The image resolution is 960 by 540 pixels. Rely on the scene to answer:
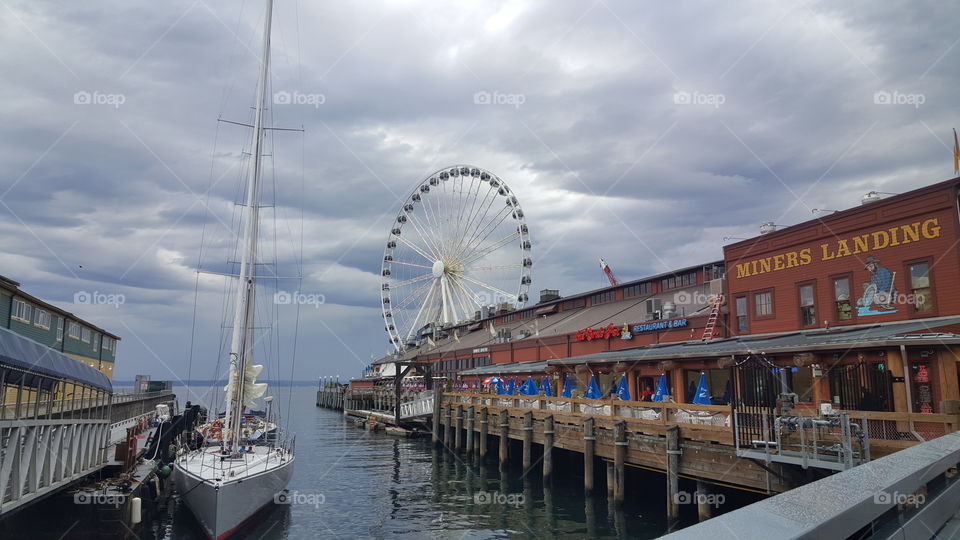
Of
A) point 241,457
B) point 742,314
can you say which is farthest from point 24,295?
point 742,314

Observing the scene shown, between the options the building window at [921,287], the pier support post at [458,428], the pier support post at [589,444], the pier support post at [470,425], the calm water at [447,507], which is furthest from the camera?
the pier support post at [458,428]

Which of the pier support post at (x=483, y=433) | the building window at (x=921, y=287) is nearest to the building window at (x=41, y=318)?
the pier support post at (x=483, y=433)

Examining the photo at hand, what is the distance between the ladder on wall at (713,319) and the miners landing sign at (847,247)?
2.26 m

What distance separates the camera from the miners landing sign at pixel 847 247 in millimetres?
20639

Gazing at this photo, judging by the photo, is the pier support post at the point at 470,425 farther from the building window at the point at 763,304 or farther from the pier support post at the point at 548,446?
the building window at the point at 763,304

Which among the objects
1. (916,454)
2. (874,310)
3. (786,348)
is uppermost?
(874,310)

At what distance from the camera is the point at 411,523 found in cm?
2405

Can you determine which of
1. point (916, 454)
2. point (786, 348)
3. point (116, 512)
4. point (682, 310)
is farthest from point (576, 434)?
point (916, 454)

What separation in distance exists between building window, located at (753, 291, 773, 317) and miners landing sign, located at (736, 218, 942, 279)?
937mm

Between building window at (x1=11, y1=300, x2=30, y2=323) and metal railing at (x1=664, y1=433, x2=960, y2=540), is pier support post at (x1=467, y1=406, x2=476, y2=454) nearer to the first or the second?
building window at (x1=11, y1=300, x2=30, y2=323)

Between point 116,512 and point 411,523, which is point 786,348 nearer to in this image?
point 411,523

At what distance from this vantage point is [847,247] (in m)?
23.3

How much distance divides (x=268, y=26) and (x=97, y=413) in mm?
17945

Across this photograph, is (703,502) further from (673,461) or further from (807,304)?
(807,304)
